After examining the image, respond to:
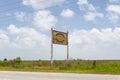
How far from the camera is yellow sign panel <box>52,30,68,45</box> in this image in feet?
159

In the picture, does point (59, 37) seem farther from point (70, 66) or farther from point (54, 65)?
point (70, 66)

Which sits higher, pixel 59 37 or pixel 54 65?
pixel 59 37

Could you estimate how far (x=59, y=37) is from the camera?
49781mm

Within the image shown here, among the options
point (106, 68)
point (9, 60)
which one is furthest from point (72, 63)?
point (9, 60)

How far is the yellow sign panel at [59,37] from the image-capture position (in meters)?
48.6

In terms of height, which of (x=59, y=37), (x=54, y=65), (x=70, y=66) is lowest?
(x=70, y=66)

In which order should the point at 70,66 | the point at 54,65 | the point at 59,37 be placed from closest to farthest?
the point at 70,66 < the point at 54,65 < the point at 59,37

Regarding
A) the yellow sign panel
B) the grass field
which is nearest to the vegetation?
the grass field

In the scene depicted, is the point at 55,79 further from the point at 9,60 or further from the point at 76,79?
the point at 9,60

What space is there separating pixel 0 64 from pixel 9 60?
5.50 ft

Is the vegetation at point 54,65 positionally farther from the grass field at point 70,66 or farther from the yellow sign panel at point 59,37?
the yellow sign panel at point 59,37

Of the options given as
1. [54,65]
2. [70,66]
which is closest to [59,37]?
[54,65]

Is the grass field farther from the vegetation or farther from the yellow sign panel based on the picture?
the yellow sign panel

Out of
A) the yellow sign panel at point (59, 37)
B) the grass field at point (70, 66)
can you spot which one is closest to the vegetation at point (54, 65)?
the grass field at point (70, 66)
